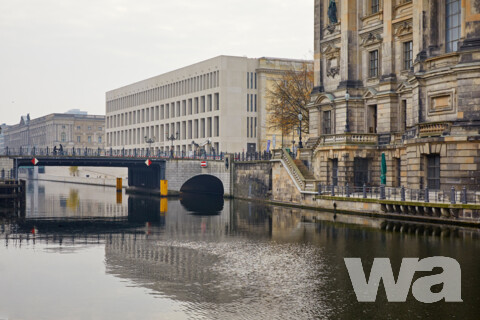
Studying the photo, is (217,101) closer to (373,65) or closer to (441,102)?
(373,65)

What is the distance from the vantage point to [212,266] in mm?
29312

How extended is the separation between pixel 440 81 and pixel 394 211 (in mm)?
10743

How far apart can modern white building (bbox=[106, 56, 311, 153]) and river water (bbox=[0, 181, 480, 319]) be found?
187 ft

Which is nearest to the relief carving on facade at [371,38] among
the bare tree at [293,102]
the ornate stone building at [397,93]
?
the ornate stone building at [397,93]

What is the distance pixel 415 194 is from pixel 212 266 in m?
24.1

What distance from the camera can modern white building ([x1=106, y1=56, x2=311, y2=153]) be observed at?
112625 millimetres

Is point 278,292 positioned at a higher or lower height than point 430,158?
lower

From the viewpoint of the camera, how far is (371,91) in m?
62.1

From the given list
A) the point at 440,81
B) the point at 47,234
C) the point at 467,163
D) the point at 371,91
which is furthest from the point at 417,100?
the point at 47,234

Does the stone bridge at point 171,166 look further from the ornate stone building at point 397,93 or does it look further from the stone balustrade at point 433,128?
the stone balustrade at point 433,128

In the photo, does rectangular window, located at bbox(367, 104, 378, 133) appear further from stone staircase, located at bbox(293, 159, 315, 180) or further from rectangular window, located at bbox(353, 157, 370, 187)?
stone staircase, located at bbox(293, 159, 315, 180)

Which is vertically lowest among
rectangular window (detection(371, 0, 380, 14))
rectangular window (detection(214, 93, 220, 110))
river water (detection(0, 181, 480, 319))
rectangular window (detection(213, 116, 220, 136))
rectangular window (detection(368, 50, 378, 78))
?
river water (detection(0, 181, 480, 319))

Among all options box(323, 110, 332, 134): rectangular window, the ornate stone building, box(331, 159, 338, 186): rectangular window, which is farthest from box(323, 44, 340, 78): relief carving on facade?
box(331, 159, 338, 186): rectangular window

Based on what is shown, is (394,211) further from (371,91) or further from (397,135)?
(371,91)
